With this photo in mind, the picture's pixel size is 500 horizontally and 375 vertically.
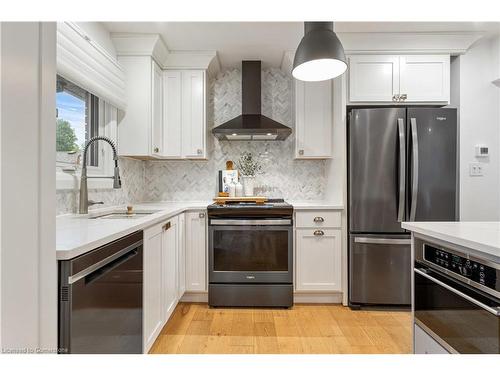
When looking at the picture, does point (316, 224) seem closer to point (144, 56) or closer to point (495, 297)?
point (495, 297)

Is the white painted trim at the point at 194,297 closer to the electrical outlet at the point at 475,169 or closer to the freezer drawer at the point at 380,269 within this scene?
the freezer drawer at the point at 380,269

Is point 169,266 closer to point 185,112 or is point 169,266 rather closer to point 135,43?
point 185,112

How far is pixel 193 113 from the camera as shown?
3.00m

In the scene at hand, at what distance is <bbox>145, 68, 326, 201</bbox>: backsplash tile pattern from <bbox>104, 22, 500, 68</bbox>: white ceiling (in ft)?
1.47

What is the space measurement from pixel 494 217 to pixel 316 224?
5.69 feet

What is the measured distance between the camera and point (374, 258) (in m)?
2.62

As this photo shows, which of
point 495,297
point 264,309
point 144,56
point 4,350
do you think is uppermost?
point 144,56

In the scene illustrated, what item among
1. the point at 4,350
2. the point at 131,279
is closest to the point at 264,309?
the point at 131,279

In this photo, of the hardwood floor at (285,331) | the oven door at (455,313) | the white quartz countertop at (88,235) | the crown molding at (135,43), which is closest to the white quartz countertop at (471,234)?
the oven door at (455,313)

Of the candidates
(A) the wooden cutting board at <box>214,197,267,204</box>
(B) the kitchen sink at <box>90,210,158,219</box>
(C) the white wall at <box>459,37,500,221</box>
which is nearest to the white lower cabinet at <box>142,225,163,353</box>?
(B) the kitchen sink at <box>90,210,158,219</box>

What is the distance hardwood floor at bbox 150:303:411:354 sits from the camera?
201 cm

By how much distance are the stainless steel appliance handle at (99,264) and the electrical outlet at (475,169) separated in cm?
301

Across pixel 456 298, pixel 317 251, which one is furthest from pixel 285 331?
pixel 456 298

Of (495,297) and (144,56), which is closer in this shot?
(495,297)
